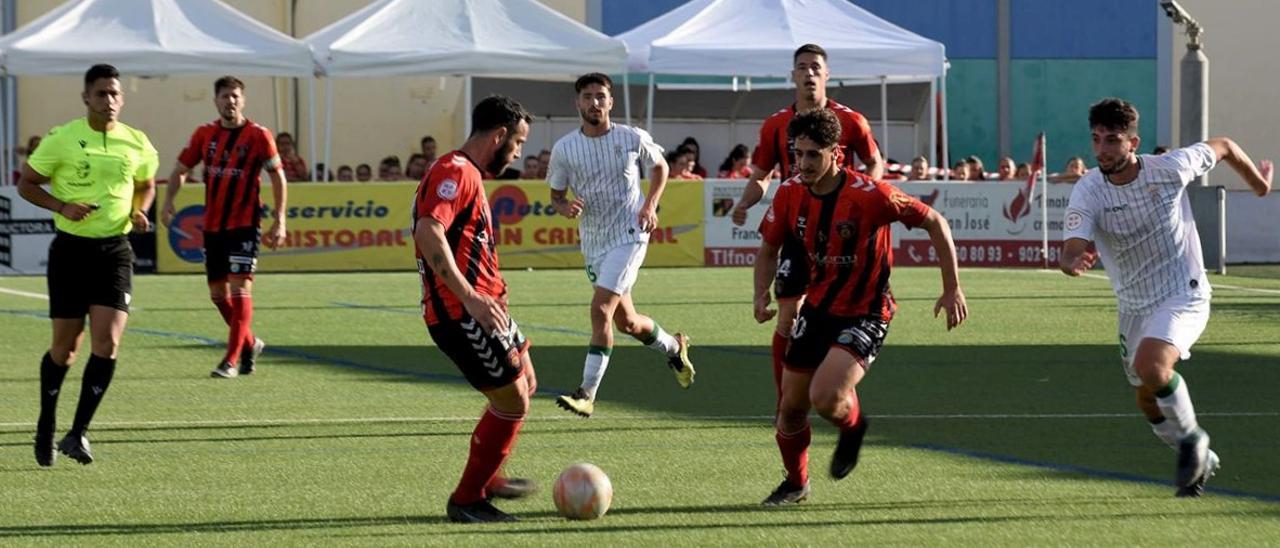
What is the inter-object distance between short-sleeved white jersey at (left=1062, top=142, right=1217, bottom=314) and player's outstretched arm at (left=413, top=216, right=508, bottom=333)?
273 centimetres

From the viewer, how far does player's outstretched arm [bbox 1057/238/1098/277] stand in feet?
27.8

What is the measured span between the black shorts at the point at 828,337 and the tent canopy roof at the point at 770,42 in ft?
64.0

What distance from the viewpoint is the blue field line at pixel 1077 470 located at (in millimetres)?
8453

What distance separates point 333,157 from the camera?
122 ft

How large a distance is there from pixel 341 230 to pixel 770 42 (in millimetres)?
6574

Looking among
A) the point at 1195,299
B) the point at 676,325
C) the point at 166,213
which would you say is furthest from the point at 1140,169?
the point at 676,325

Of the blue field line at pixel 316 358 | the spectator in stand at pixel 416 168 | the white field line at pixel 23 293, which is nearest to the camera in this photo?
the blue field line at pixel 316 358

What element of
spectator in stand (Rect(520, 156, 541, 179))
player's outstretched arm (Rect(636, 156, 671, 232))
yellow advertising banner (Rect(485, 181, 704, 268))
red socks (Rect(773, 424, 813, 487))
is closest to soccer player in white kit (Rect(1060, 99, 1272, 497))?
red socks (Rect(773, 424, 813, 487))

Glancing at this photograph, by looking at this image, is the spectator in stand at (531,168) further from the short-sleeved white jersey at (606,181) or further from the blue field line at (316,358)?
the short-sleeved white jersey at (606,181)

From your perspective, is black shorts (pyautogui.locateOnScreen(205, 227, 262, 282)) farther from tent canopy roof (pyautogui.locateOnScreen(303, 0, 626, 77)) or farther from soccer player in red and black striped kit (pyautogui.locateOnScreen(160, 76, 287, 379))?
tent canopy roof (pyautogui.locateOnScreen(303, 0, 626, 77))

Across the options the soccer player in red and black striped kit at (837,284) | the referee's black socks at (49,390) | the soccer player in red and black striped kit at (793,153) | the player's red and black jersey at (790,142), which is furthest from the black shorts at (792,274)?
the referee's black socks at (49,390)

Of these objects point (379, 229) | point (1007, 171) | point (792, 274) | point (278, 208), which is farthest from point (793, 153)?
point (1007, 171)

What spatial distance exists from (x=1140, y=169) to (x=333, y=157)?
29643 mm

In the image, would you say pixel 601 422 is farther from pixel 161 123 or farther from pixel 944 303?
pixel 161 123
